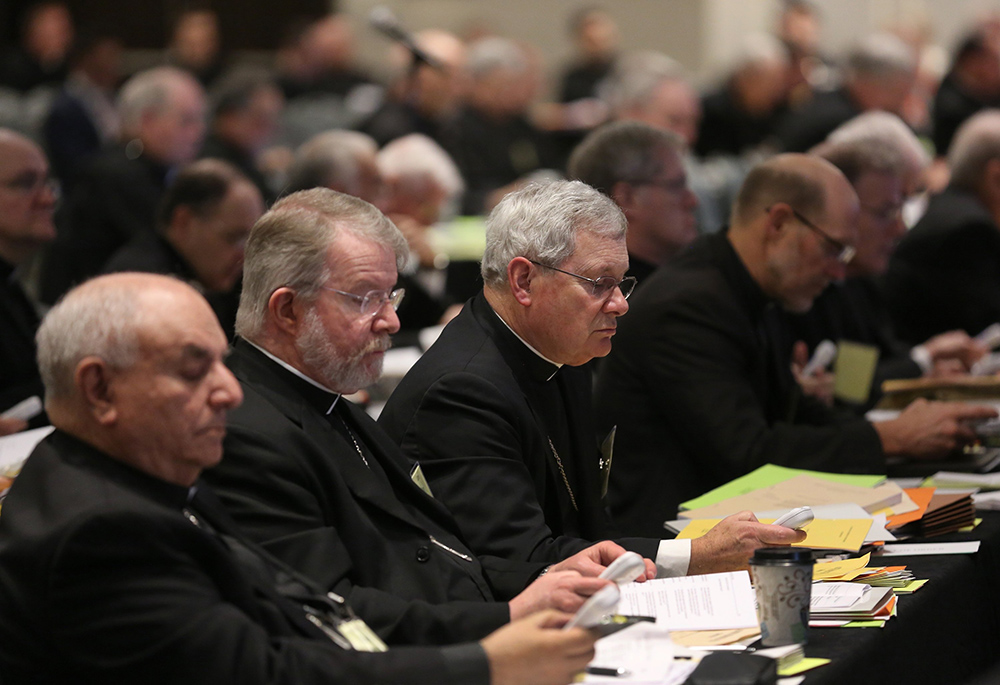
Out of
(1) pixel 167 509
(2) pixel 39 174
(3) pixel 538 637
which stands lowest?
(3) pixel 538 637

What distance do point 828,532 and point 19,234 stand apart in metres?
3.14

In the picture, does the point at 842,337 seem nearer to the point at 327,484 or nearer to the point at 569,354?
the point at 569,354

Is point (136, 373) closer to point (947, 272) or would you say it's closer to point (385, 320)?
point (385, 320)

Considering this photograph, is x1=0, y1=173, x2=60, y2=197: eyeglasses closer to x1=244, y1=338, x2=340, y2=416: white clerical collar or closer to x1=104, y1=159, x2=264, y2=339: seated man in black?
x1=104, y1=159, x2=264, y2=339: seated man in black

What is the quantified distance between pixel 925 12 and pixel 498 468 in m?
13.1

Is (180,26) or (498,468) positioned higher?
(180,26)

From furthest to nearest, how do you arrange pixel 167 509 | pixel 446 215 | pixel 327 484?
pixel 446 215, pixel 327 484, pixel 167 509

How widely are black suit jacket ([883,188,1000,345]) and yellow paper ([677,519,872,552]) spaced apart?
2.85m

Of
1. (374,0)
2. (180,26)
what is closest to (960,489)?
(180,26)

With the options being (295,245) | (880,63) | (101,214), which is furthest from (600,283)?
(880,63)

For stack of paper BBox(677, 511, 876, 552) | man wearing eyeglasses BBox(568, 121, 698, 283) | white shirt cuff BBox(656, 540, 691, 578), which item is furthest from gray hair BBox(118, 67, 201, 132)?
white shirt cuff BBox(656, 540, 691, 578)

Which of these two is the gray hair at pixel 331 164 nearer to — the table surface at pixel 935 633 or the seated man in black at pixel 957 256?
the seated man in black at pixel 957 256

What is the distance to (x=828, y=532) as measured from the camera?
102 inches

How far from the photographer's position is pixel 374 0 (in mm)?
13000
